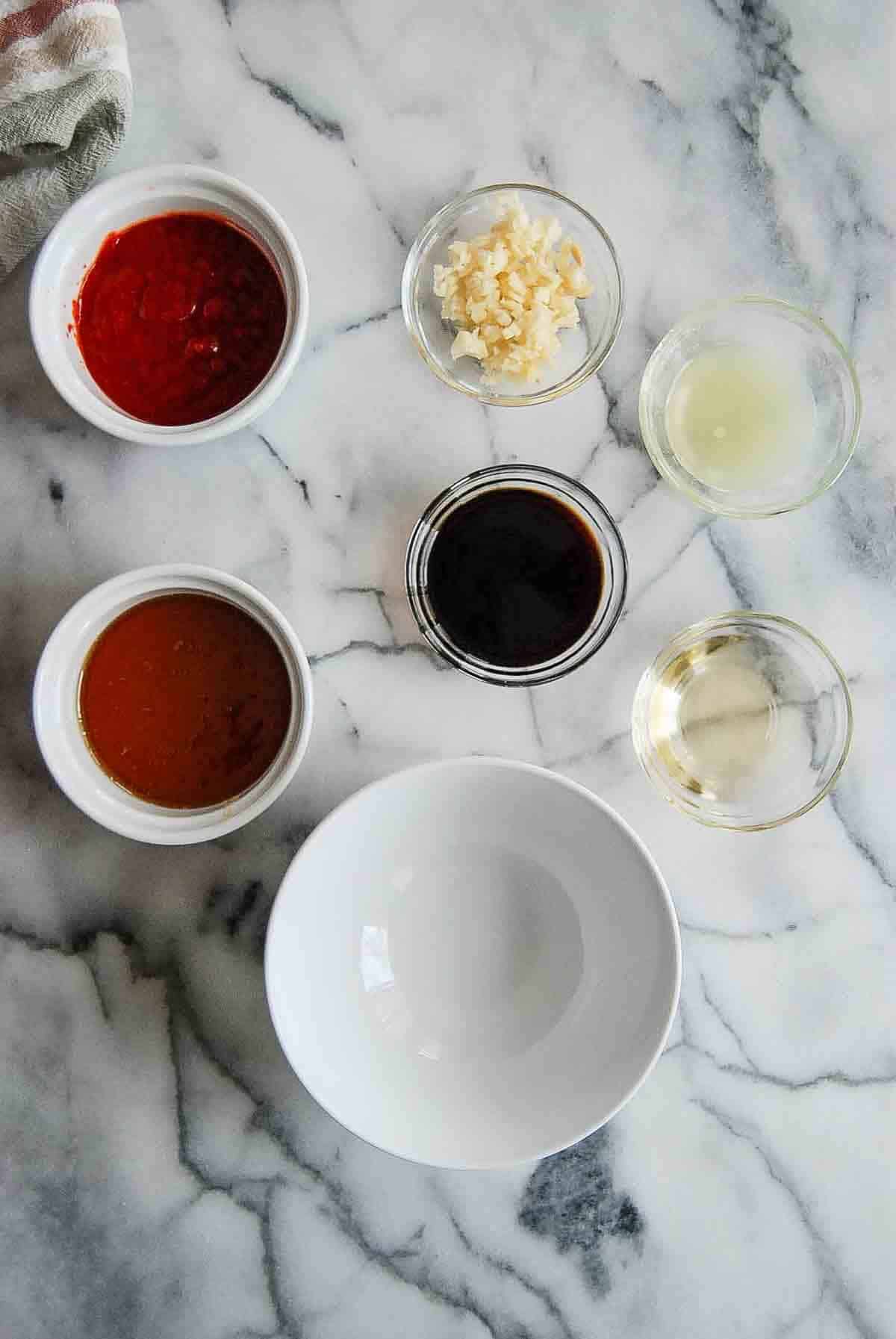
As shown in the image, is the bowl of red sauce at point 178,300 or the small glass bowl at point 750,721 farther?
the small glass bowl at point 750,721

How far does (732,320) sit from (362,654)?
52cm

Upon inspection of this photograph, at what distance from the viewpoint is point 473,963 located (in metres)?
1.13

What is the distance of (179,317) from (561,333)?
0.38 meters

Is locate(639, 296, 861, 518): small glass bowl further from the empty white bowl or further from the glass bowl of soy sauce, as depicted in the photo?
the empty white bowl

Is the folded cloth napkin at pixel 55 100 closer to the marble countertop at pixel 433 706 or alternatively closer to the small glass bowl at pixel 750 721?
the marble countertop at pixel 433 706

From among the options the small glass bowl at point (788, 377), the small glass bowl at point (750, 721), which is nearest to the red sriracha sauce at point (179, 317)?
the small glass bowl at point (788, 377)

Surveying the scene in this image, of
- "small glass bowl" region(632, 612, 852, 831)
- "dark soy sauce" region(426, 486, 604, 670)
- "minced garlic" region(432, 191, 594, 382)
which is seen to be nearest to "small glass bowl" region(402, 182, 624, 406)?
"minced garlic" region(432, 191, 594, 382)

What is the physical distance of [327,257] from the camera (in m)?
1.14

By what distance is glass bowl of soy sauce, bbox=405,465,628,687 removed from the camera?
3.63ft

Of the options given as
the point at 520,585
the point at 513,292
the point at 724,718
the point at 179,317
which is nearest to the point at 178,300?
the point at 179,317

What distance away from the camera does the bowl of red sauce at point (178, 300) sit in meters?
1.04

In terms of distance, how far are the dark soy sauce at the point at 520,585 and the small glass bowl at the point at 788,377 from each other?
0.13 m

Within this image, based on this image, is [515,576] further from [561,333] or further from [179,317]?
[179,317]

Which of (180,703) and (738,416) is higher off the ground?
(738,416)
